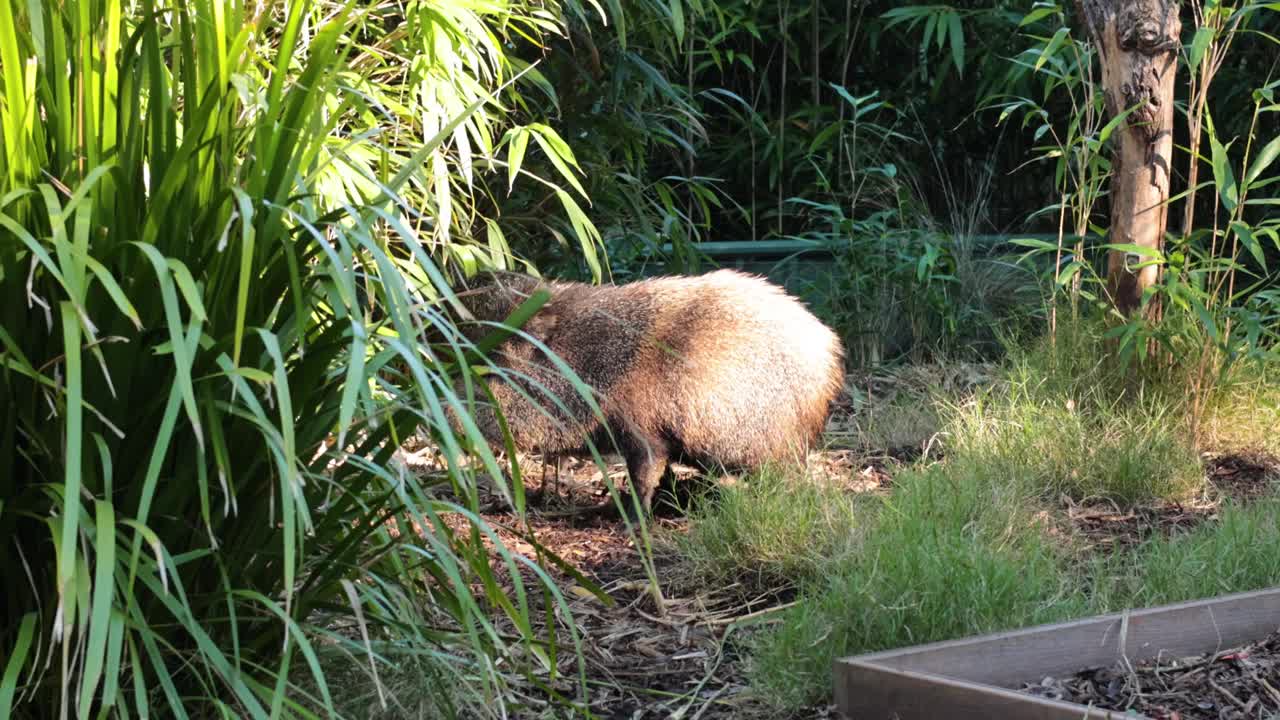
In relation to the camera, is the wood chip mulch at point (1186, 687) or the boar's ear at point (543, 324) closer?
the wood chip mulch at point (1186, 687)

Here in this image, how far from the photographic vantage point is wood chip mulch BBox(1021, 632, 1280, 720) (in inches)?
85.6

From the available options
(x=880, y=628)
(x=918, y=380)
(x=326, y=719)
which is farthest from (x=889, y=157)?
(x=326, y=719)

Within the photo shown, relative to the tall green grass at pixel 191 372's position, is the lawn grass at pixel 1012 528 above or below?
below

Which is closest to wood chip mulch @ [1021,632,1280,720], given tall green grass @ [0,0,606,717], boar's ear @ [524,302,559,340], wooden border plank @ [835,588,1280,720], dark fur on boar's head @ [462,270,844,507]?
wooden border plank @ [835,588,1280,720]

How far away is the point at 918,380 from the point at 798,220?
217cm

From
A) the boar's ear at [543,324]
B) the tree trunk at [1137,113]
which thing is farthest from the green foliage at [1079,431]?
the boar's ear at [543,324]

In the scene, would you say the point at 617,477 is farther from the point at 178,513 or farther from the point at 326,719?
the point at 178,513

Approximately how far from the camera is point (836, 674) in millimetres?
2221

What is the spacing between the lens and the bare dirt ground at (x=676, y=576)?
2479 mm

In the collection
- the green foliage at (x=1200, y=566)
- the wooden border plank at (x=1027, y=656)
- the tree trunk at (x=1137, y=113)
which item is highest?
the tree trunk at (x=1137, y=113)

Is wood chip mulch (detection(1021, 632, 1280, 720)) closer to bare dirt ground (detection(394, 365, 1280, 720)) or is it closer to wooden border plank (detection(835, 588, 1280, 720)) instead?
wooden border plank (detection(835, 588, 1280, 720))

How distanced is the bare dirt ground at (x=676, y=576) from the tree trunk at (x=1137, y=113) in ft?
2.09

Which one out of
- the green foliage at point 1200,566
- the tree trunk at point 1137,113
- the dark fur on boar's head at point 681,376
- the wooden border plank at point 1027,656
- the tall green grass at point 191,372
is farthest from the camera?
the tree trunk at point 1137,113

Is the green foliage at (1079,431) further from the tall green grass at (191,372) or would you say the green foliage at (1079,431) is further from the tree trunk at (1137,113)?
the tall green grass at (191,372)
